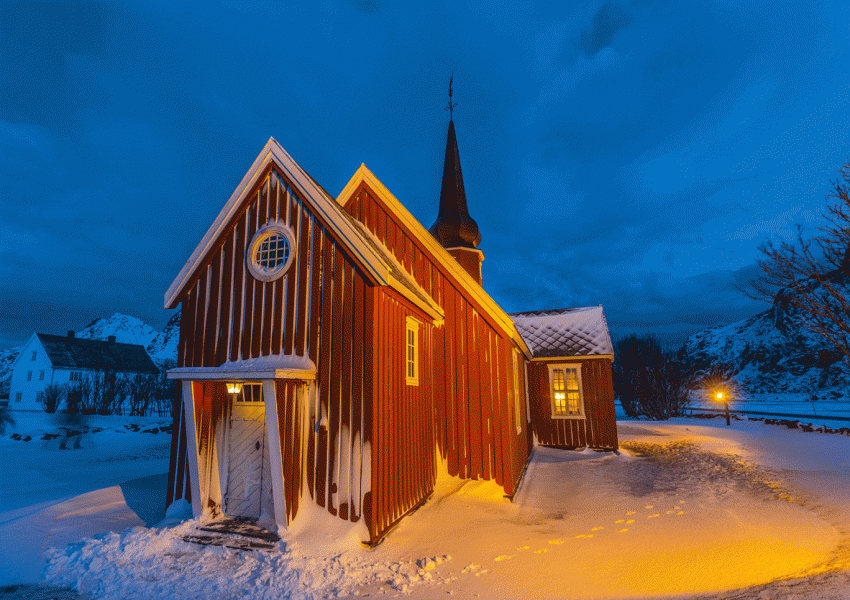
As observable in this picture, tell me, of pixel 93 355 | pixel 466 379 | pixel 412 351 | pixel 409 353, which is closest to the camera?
pixel 409 353

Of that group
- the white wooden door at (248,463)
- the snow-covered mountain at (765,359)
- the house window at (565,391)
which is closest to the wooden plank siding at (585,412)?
the house window at (565,391)

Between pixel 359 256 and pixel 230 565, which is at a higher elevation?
pixel 359 256

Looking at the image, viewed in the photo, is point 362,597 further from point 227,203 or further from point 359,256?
point 227,203

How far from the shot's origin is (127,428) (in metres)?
25.8

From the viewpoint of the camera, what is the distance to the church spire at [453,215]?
57.0ft

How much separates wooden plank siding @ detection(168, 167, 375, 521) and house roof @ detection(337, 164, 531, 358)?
118 inches

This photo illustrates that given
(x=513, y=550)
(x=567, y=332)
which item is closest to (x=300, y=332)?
(x=513, y=550)

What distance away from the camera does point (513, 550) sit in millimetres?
6332

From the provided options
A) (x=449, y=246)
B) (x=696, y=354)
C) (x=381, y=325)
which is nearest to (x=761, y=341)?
(x=696, y=354)

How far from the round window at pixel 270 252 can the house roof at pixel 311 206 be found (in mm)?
793

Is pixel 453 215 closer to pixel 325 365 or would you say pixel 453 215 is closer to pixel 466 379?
pixel 466 379

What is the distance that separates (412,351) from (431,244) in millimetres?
2867

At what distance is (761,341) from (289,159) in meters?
172

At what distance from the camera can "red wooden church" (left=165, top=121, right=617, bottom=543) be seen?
7043mm
